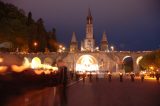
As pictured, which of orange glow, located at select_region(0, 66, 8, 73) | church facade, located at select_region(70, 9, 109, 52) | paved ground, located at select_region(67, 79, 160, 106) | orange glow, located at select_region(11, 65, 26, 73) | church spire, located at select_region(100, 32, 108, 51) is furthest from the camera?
church spire, located at select_region(100, 32, 108, 51)

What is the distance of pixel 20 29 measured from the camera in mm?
73250

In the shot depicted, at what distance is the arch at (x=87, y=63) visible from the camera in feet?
300

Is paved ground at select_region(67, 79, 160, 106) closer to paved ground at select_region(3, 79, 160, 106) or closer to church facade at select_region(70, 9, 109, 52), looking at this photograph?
paved ground at select_region(3, 79, 160, 106)

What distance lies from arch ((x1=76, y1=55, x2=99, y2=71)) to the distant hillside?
12307mm

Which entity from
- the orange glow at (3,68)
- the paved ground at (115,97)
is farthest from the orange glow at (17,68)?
the paved ground at (115,97)

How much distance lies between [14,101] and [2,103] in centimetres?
101

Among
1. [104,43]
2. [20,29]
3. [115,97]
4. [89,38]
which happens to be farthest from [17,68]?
[104,43]

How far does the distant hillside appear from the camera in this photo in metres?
67.3

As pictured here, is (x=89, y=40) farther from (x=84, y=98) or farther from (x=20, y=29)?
(x=84, y=98)

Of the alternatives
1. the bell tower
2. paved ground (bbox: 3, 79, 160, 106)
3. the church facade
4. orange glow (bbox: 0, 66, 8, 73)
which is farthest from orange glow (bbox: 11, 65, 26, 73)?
the bell tower

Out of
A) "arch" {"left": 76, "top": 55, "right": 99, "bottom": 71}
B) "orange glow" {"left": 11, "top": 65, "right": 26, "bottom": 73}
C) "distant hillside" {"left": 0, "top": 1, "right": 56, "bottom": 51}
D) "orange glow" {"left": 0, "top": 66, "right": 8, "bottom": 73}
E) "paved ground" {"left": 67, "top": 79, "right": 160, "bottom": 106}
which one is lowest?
"paved ground" {"left": 67, "top": 79, "right": 160, "bottom": 106}

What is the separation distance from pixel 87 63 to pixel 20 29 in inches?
1112

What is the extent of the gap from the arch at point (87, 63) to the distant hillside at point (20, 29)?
12.3m

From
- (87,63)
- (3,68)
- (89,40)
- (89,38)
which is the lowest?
(3,68)
